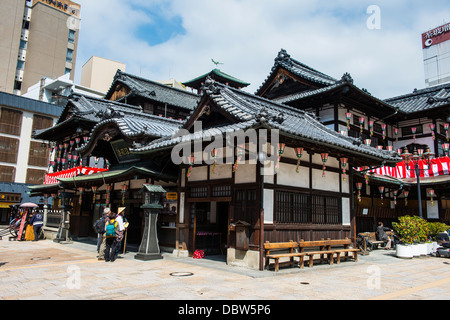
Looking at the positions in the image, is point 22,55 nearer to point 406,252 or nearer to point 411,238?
point 411,238

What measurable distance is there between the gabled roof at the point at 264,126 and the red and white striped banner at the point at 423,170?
5.44 metres

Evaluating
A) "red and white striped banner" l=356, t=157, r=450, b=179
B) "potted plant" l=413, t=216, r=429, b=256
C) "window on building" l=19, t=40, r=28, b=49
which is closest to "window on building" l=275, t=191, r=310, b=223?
"potted plant" l=413, t=216, r=429, b=256

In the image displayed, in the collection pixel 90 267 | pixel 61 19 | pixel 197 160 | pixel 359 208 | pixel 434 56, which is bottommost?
pixel 90 267

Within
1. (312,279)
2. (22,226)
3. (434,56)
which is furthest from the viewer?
(434,56)

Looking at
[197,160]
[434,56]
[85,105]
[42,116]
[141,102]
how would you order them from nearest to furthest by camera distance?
[197,160] → [85,105] → [141,102] → [42,116] → [434,56]

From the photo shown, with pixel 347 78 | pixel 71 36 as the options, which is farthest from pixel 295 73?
pixel 71 36

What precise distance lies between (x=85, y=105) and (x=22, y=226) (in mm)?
9816

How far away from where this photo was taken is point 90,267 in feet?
Result: 39.9

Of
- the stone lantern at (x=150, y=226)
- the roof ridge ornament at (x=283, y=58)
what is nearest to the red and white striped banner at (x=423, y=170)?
the roof ridge ornament at (x=283, y=58)

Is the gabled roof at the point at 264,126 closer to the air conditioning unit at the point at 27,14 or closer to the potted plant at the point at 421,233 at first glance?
the potted plant at the point at 421,233

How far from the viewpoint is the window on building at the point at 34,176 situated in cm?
4575

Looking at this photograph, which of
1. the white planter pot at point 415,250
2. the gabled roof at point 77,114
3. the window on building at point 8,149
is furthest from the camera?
the window on building at point 8,149

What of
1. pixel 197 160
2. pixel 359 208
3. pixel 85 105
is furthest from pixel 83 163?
pixel 359 208
